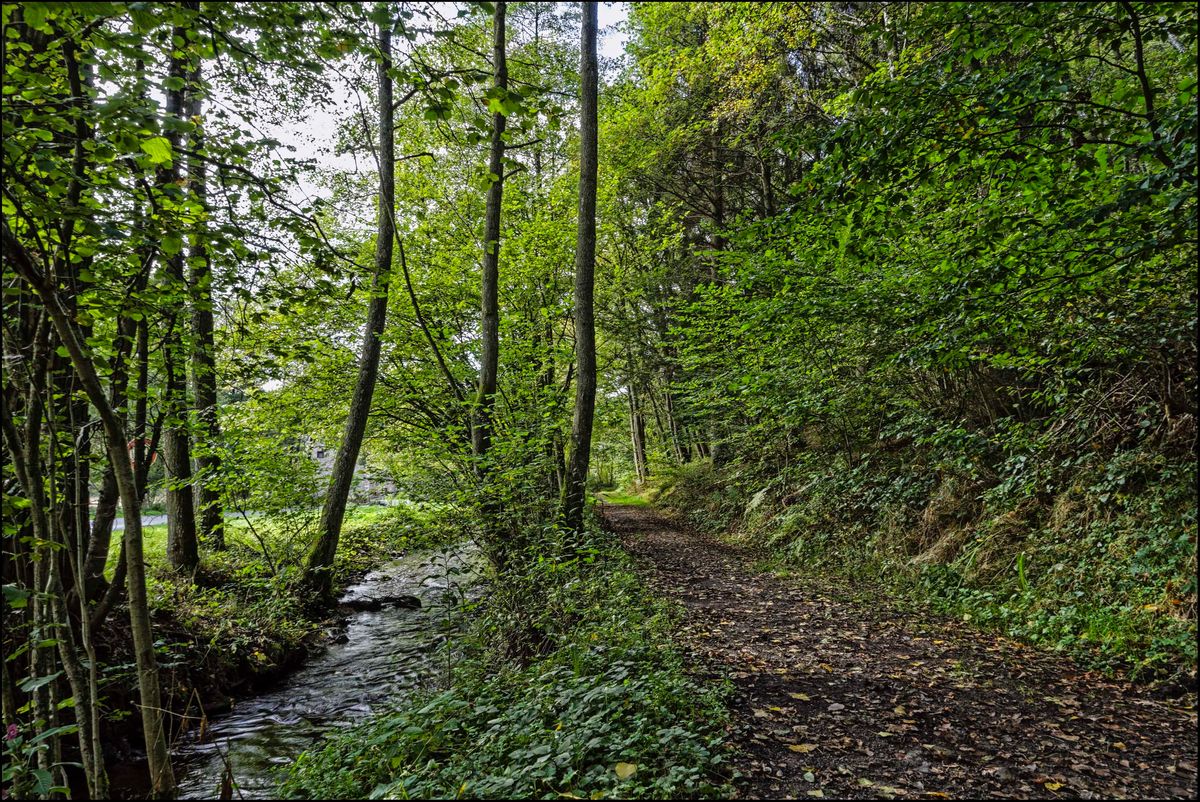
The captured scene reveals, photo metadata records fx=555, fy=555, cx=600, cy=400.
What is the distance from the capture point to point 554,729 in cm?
378

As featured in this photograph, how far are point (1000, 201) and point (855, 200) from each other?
2.60 metres

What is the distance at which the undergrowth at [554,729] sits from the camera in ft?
10.5

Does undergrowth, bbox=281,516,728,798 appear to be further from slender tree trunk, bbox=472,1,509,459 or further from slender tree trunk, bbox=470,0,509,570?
slender tree trunk, bbox=472,1,509,459

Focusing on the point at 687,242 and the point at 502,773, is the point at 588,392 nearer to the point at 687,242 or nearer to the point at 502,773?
the point at 502,773

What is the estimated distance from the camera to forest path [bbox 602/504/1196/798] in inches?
121

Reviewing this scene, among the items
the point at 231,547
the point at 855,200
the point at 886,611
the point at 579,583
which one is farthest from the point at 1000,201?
the point at 231,547

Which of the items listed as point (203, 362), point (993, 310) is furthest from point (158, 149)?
point (993, 310)

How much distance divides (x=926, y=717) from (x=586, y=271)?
6842mm

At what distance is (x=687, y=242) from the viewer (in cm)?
1903

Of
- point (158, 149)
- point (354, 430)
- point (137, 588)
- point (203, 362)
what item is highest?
point (158, 149)

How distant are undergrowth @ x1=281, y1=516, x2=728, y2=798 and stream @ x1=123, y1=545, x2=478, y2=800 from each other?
62cm

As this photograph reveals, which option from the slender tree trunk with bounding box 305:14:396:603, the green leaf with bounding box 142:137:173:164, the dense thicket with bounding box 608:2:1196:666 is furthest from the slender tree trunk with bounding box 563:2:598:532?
the green leaf with bounding box 142:137:173:164

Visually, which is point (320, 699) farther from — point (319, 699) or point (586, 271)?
point (586, 271)

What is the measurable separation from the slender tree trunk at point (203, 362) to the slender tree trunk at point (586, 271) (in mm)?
4629
